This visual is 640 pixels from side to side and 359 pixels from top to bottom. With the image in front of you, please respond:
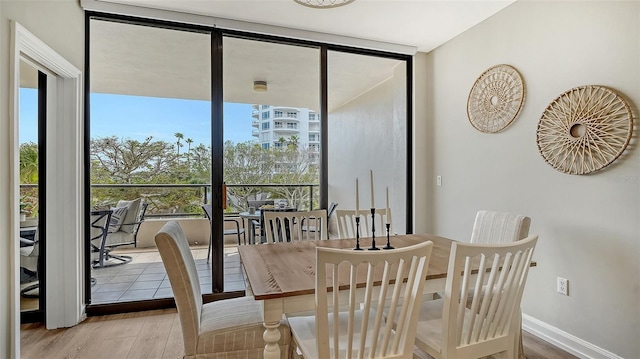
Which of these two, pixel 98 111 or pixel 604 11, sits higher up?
pixel 604 11

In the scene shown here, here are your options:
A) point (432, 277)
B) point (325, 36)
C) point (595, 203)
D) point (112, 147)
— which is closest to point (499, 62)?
point (595, 203)

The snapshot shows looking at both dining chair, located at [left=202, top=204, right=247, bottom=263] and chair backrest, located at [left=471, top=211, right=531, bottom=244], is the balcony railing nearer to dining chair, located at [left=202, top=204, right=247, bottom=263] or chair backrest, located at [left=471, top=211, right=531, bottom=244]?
dining chair, located at [left=202, top=204, right=247, bottom=263]

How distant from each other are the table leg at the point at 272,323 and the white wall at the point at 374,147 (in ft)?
7.33

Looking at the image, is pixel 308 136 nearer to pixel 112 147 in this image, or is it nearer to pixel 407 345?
pixel 112 147

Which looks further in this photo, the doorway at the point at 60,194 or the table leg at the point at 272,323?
the doorway at the point at 60,194

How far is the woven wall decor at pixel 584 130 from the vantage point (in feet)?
6.36

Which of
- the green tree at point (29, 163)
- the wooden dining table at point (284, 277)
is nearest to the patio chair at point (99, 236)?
the green tree at point (29, 163)

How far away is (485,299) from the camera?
140cm

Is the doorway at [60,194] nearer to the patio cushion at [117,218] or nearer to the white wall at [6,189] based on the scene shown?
the patio cushion at [117,218]

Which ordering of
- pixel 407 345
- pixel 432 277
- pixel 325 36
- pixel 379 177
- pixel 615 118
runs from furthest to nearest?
pixel 379 177 < pixel 325 36 < pixel 615 118 < pixel 432 277 < pixel 407 345

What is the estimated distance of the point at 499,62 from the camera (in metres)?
2.78

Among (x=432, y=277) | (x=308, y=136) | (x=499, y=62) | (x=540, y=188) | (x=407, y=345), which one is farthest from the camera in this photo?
(x=308, y=136)

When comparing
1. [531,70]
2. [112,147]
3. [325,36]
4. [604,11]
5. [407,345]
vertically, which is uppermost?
[325,36]

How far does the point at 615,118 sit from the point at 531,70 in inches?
28.8
